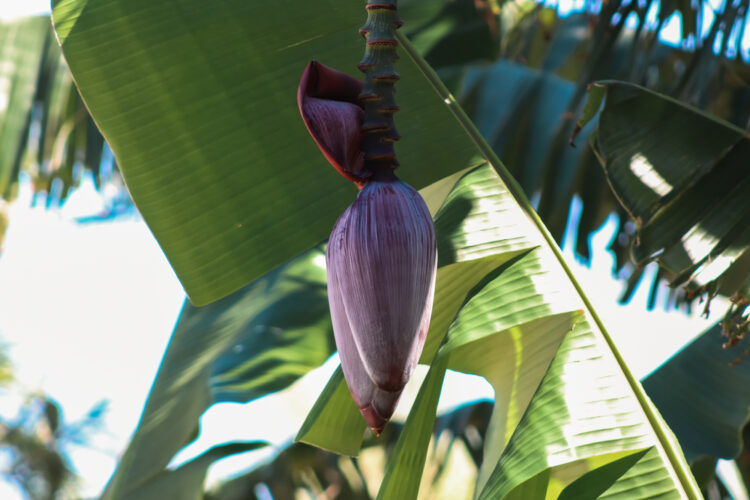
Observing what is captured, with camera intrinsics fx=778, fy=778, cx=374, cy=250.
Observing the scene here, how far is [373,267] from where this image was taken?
38 centimetres

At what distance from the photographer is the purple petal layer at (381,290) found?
373 mm

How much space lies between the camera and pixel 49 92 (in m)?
1.88

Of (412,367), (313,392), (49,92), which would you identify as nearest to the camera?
(412,367)

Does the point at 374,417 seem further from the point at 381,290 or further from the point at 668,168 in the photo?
the point at 668,168

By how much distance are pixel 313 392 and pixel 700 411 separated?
75.2 inches

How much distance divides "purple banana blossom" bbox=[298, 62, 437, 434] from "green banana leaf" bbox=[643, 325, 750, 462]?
68 centimetres

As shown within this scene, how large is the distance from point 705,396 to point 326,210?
595 millimetres

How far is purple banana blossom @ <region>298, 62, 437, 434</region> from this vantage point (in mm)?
374

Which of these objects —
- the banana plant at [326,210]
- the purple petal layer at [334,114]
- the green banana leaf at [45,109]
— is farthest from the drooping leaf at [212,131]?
the green banana leaf at [45,109]

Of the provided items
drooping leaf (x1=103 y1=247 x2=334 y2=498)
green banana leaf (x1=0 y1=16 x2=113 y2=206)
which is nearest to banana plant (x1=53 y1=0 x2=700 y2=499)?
drooping leaf (x1=103 y1=247 x2=334 y2=498)

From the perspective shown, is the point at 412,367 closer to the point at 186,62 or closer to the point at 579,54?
the point at 186,62

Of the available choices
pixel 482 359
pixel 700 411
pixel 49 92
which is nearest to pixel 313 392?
pixel 49 92

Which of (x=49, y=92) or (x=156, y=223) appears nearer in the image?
(x=156, y=223)

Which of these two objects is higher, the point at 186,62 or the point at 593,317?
the point at 186,62
